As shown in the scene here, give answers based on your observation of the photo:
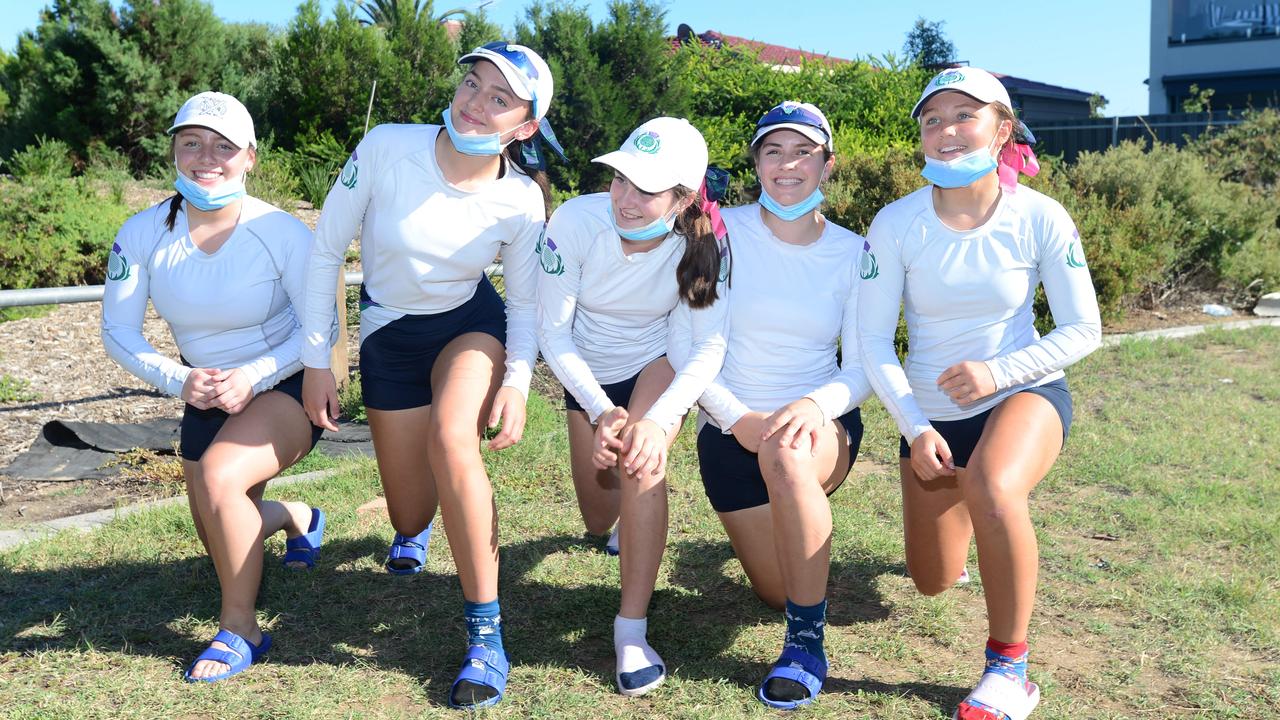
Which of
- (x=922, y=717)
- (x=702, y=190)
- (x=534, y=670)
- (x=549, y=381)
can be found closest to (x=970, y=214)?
(x=702, y=190)

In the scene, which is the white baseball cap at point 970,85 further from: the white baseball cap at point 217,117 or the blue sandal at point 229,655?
the blue sandal at point 229,655

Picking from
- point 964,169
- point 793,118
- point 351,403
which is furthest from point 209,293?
point 351,403

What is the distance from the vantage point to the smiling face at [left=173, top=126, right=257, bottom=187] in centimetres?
390

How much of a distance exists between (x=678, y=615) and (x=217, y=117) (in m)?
2.47

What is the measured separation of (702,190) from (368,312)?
4.48 feet

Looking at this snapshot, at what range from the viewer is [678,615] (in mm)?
4199

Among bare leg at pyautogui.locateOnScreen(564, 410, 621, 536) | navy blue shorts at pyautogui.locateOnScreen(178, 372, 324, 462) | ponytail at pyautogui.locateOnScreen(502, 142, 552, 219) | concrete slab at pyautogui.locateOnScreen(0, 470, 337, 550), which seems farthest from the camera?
concrete slab at pyautogui.locateOnScreen(0, 470, 337, 550)

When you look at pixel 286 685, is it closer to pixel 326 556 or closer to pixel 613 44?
pixel 326 556

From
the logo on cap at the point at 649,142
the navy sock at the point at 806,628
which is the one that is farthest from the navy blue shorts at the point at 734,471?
the logo on cap at the point at 649,142

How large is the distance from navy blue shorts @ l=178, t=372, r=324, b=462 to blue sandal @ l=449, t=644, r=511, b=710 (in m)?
1.10

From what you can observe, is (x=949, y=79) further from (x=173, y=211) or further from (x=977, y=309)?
(x=173, y=211)

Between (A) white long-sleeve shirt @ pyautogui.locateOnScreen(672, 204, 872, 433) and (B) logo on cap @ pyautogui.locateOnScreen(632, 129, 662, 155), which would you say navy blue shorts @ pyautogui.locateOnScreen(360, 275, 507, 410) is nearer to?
(A) white long-sleeve shirt @ pyautogui.locateOnScreen(672, 204, 872, 433)

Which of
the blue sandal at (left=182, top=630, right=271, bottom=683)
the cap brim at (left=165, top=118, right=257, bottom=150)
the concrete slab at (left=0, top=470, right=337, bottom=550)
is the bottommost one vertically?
the blue sandal at (left=182, top=630, right=271, bottom=683)

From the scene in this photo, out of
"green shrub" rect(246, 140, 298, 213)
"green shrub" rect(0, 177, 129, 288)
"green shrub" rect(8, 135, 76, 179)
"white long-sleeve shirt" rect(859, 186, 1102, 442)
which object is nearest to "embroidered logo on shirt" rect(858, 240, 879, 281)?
"white long-sleeve shirt" rect(859, 186, 1102, 442)
